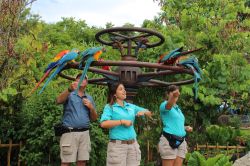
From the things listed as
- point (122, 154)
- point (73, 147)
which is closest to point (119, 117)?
point (122, 154)

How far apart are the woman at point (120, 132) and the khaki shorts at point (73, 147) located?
427 millimetres

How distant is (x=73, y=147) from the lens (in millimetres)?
4715

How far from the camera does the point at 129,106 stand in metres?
4.61

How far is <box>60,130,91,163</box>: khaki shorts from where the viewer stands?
4.70 meters

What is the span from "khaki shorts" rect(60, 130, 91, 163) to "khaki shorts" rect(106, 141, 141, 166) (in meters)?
0.43

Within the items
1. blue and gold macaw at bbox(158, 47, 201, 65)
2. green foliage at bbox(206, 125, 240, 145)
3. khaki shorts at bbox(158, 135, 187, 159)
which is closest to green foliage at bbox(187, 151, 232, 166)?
khaki shorts at bbox(158, 135, 187, 159)

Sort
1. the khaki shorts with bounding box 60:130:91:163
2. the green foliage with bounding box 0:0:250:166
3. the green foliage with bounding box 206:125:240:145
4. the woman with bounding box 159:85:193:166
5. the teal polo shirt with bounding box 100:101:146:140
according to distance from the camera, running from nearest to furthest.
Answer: the teal polo shirt with bounding box 100:101:146:140 < the khaki shorts with bounding box 60:130:91:163 < the woman with bounding box 159:85:193:166 < the green foliage with bounding box 0:0:250:166 < the green foliage with bounding box 206:125:240:145

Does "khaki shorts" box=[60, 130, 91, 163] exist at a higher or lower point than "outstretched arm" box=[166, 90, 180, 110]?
lower

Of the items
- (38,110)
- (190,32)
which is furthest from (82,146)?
(190,32)

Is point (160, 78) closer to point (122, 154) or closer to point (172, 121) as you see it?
point (172, 121)

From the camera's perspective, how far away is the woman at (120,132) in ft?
14.5

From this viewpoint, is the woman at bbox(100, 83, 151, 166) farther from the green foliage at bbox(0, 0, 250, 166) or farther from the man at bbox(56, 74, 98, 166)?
the green foliage at bbox(0, 0, 250, 166)

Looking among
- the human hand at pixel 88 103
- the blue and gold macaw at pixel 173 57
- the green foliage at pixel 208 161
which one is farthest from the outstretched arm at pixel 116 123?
the green foliage at pixel 208 161

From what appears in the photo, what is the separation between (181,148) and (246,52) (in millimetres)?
5936
